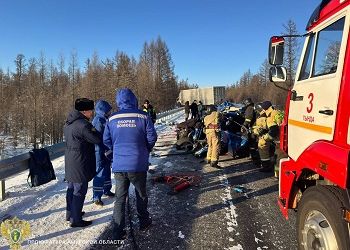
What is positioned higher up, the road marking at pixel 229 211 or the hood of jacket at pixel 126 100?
the hood of jacket at pixel 126 100

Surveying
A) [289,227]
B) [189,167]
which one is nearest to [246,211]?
[289,227]

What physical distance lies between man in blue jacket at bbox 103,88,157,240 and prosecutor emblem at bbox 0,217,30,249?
1.25 m

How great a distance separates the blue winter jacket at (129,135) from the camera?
488 cm

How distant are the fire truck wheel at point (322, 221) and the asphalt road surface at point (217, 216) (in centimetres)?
109

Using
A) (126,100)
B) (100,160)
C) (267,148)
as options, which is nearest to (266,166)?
(267,148)

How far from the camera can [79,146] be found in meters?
5.24

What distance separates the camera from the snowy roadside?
468 centimetres

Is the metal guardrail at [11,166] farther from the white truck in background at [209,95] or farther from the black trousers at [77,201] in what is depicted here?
the white truck in background at [209,95]

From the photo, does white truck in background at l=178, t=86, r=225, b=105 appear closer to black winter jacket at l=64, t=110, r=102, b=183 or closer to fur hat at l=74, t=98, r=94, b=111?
fur hat at l=74, t=98, r=94, b=111

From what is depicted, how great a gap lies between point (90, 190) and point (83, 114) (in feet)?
8.36

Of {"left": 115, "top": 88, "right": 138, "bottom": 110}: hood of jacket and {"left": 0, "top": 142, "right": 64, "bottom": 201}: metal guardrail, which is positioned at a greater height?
{"left": 115, "top": 88, "right": 138, "bottom": 110}: hood of jacket

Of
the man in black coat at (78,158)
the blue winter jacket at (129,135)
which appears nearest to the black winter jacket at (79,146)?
the man in black coat at (78,158)

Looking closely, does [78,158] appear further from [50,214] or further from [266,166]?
[266,166]

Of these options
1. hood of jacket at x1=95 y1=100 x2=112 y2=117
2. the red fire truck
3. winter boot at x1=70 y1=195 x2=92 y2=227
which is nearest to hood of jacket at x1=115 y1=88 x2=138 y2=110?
hood of jacket at x1=95 y1=100 x2=112 y2=117
